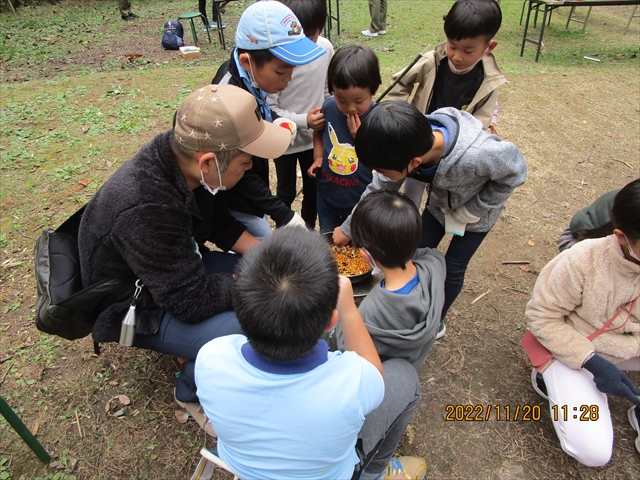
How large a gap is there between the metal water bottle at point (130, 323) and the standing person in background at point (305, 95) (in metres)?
1.45

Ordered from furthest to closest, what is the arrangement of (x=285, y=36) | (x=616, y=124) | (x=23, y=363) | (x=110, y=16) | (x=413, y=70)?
(x=110, y=16) → (x=616, y=124) → (x=413, y=70) → (x=23, y=363) → (x=285, y=36)

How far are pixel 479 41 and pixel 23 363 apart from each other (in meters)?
3.28

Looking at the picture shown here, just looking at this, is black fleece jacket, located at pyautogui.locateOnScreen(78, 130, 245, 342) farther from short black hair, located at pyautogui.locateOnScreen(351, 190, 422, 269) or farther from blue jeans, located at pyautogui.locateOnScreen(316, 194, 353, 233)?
blue jeans, located at pyautogui.locateOnScreen(316, 194, 353, 233)

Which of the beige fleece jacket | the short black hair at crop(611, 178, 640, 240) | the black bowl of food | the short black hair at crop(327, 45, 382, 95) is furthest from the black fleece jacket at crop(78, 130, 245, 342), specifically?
the short black hair at crop(611, 178, 640, 240)

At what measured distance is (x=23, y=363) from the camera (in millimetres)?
2363

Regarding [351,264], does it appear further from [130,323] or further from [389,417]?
[130,323]

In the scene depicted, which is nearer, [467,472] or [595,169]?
[467,472]

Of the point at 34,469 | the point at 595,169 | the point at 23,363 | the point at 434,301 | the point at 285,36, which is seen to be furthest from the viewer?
the point at 595,169

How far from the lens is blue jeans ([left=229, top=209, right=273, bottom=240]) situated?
266cm

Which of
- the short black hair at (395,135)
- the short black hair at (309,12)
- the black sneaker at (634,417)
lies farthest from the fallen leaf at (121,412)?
the black sneaker at (634,417)

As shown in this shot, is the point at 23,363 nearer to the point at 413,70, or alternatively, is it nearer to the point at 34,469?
the point at 34,469

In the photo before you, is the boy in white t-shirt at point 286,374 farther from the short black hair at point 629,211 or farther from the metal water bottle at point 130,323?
the short black hair at point 629,211

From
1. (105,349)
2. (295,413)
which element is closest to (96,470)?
(105,349)
